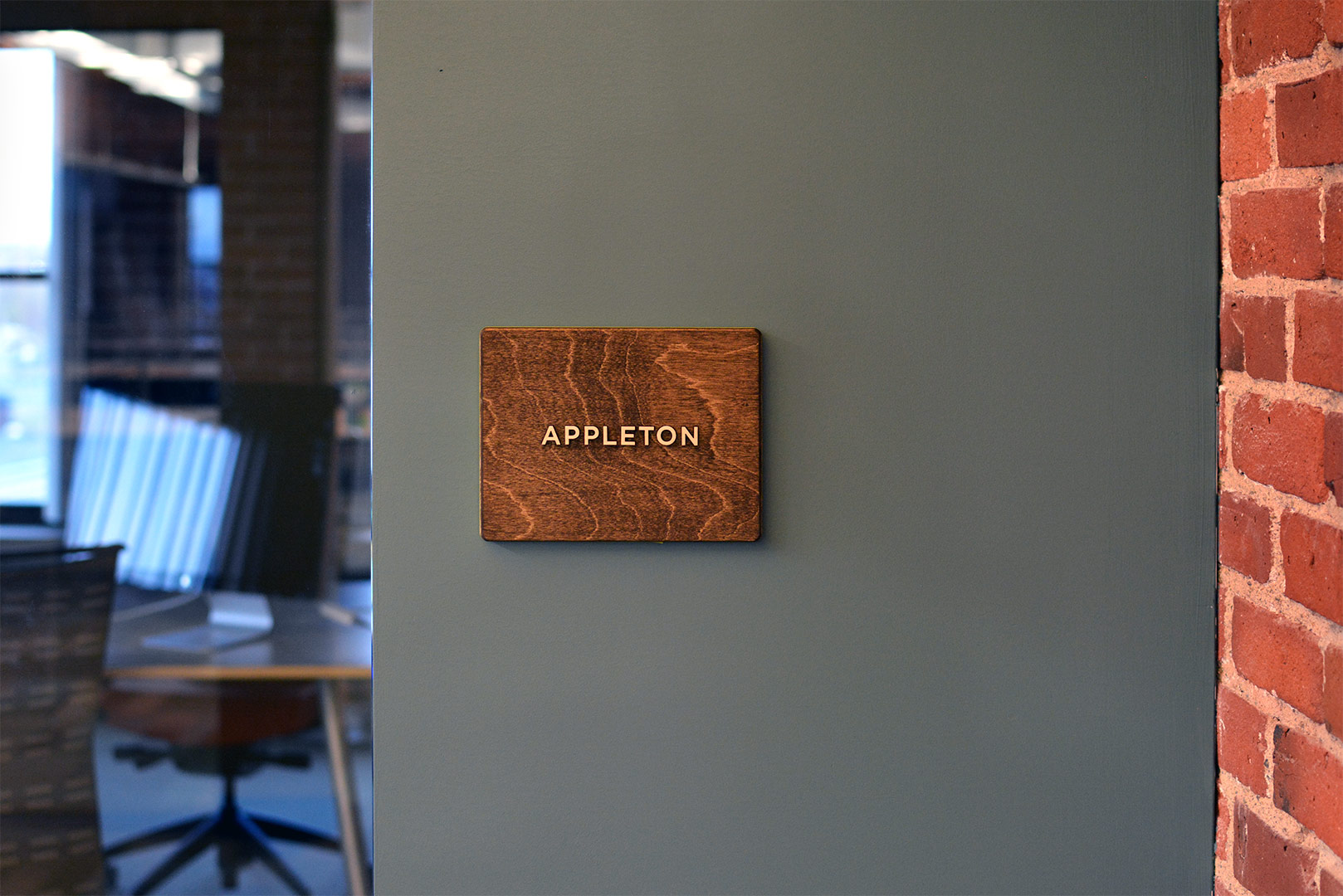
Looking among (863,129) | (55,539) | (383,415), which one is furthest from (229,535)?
(863,129)

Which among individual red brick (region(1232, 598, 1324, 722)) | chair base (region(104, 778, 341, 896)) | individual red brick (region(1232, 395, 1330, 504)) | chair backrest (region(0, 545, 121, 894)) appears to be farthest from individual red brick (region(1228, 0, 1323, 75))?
chair base (region(104, 778, 341, 896))

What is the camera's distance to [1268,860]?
0.83 meters

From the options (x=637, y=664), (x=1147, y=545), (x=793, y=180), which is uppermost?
Answer: (x=793, y=180)

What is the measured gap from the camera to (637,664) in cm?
92

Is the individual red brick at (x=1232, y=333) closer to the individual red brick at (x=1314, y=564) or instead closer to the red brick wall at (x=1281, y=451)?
the red brick wall at (x=1281, y=451)

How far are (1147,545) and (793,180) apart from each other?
1.42 ft

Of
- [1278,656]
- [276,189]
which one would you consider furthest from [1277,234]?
[276,189]

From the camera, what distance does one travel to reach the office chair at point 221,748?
273cm

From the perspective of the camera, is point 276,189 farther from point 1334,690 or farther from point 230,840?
point 1334,690

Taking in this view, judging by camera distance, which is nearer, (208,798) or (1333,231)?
(1333,231)

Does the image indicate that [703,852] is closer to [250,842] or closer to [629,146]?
[629,146]

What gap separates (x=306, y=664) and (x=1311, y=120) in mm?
2117

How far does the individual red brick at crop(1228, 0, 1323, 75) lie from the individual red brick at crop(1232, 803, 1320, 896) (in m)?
0.58

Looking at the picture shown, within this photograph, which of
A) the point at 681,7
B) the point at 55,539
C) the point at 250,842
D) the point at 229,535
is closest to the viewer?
the point at 681,7
